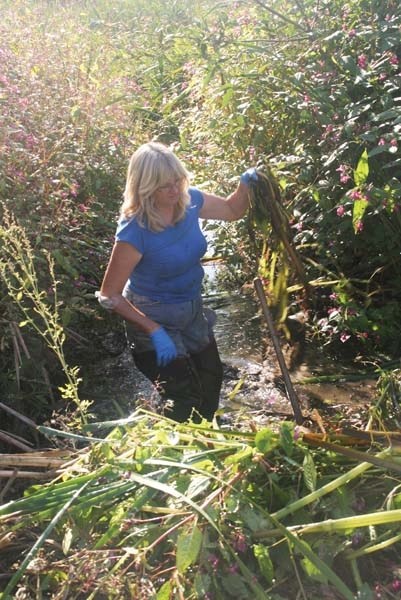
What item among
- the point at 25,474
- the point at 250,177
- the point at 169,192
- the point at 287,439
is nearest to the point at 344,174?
the point at 250,177

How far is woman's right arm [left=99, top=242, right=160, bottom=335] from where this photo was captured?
275 centimetres

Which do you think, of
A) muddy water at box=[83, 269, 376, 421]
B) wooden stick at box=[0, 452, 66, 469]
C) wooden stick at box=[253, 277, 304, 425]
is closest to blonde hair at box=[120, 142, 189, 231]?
wooden stick at box=[253, 277, 304, 425]

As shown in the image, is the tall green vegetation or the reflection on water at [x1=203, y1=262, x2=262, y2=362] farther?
the reflection on water at [x1=203, y1=262, x2=262, y2=362]

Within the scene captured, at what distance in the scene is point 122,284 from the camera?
109 inches

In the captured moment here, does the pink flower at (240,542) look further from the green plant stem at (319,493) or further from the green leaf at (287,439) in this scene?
the green leaf at (287,439)

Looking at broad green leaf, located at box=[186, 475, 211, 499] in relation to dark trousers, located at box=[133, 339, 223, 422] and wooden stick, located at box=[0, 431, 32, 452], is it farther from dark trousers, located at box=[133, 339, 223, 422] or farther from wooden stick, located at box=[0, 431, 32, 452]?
dark trousers, located at box=[133, 339, 223, 422]

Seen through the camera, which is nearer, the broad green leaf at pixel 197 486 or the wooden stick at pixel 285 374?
the broad green leaf at pixel 197 486

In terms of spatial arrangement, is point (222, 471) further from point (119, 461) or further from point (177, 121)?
point (177, 121)

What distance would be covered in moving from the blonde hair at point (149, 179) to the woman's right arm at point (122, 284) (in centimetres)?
13

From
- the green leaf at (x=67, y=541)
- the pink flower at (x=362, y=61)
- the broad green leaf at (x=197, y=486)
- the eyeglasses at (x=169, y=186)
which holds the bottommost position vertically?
the green leaf at (x=67, y=541)

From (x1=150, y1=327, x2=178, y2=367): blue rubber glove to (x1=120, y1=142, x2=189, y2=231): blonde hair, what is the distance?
0.43 metres

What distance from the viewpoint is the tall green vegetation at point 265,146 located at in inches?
125

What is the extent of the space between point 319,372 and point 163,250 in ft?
4.63

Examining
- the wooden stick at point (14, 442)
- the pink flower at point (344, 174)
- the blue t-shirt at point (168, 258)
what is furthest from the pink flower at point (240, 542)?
the pink flower at point (344, 174)
